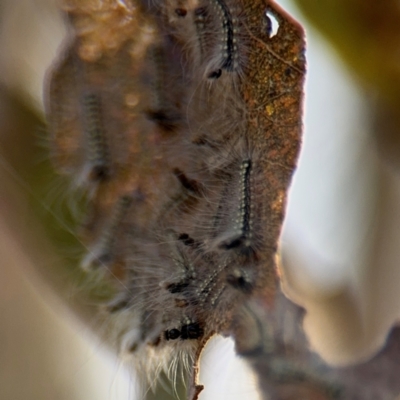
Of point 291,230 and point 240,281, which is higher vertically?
point 291,230

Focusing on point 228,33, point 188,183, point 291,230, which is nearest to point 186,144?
point 188,183

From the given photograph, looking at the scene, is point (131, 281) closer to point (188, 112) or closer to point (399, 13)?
point (188, 112)

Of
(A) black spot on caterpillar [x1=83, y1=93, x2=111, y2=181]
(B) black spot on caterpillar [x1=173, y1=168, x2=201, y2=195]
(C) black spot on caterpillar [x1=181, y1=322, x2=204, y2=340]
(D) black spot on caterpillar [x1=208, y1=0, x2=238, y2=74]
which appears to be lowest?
(C) black spot on caterpillar [x1=181, y1=322, x2=204, y2=340]

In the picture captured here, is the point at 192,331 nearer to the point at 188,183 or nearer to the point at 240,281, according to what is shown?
the point at 240,281

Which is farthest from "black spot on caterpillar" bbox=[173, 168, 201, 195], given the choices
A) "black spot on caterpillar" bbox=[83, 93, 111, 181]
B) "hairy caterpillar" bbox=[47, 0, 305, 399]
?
"black spot on caterpillar" bbox=[83, 93, 111, 181]

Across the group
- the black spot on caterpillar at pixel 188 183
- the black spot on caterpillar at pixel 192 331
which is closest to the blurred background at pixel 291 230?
the black spot on caterpillar at pixel 192 331

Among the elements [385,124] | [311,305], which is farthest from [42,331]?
[385,124]

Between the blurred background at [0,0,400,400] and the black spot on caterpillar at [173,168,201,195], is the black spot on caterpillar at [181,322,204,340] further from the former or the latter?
the black spot on caterpillar at [173,168,201,195]
